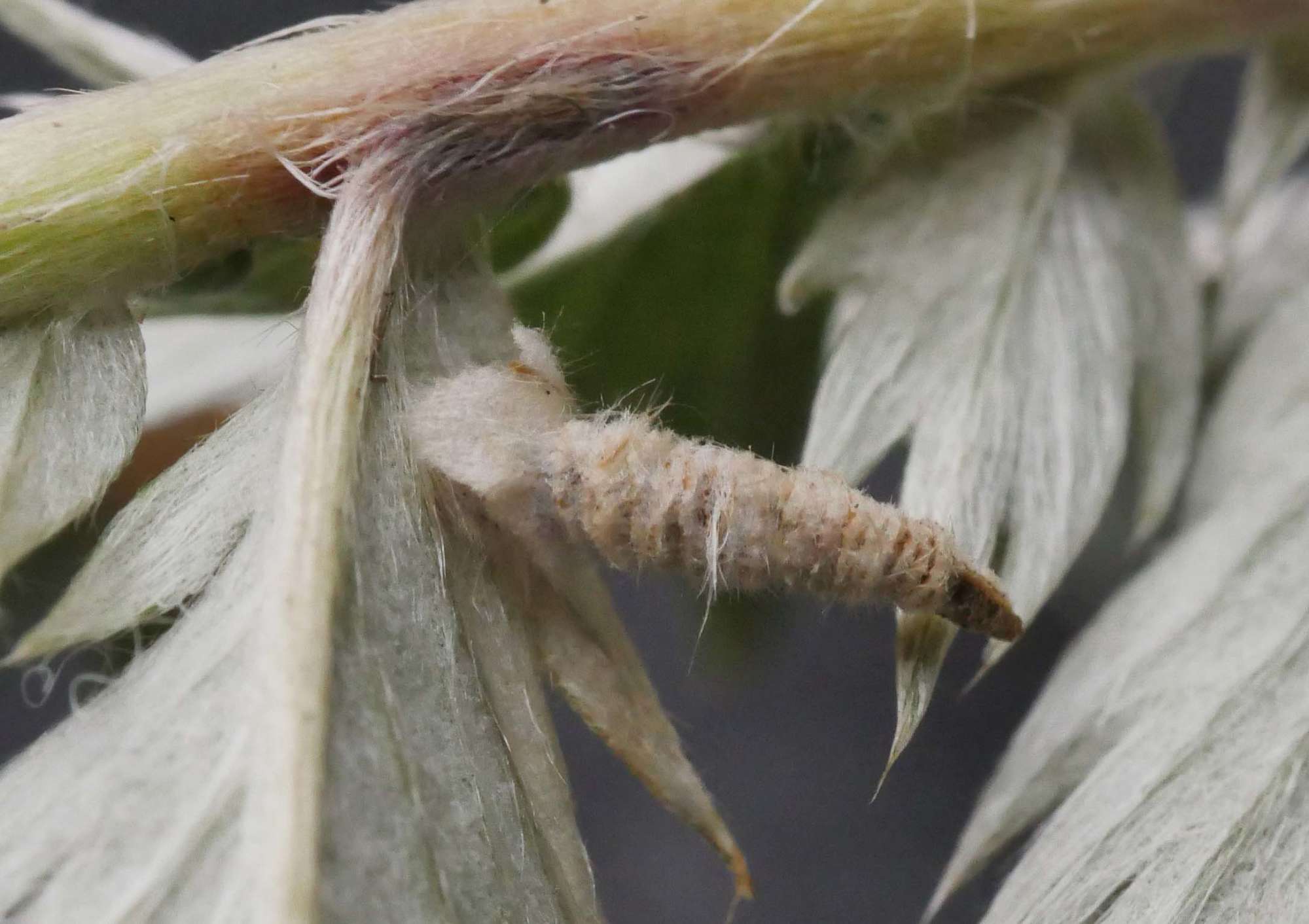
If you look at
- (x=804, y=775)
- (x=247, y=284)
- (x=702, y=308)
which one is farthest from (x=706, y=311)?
(x=804, y=775)

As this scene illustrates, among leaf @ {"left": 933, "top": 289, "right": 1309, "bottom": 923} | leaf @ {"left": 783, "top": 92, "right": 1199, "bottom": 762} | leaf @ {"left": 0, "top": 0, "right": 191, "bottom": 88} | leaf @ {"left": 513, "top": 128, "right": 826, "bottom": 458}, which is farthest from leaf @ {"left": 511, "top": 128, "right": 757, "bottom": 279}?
leaf @ {"left": 933, "top": 289, "right": 1309, "bottom": 923}

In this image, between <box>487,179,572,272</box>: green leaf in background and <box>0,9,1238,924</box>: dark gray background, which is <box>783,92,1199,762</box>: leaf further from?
<box>0,9,1238,924</box>: dark gray background

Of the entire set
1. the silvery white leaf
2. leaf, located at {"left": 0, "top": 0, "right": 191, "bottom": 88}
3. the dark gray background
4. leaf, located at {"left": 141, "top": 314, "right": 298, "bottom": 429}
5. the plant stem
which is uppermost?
leaf, located at {"left": 0, "top": 0, "right": 191, "bottom": 88}

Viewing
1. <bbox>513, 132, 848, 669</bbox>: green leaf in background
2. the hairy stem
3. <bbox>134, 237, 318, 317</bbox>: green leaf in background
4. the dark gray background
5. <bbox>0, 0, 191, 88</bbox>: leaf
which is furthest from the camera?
the dark gray background

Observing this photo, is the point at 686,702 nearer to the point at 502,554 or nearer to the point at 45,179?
the point at 502,554

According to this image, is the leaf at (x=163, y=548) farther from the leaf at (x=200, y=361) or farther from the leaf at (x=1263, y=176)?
the leaf at (x=1263, y=176)

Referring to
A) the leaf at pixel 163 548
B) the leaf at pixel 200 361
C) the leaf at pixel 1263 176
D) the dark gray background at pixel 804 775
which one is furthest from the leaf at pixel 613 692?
the leaf at pixel 1263 176

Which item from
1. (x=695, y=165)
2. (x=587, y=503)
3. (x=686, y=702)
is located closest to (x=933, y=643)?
(x=587, y=503)
